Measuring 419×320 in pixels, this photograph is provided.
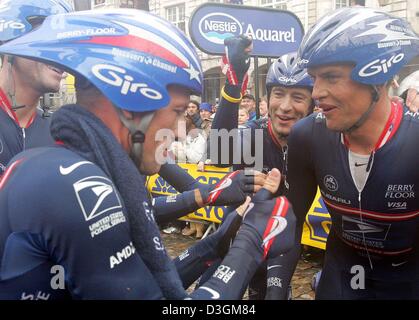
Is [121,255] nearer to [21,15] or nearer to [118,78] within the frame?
[118,78]

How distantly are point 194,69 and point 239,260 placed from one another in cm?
81

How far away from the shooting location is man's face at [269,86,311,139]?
10.9ft

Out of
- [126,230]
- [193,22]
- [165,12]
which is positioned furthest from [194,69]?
[165,12]

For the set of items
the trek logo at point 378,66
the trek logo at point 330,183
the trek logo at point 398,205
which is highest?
the trek logo at point 378,66

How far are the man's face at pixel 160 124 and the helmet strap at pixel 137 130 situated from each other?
0.07 feet

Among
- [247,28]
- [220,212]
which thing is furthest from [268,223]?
[220,212]

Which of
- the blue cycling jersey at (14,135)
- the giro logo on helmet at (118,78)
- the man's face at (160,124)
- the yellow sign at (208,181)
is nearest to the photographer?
the giro logo on helmet at (118,78)

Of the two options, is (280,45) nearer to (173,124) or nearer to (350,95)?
(350,95)

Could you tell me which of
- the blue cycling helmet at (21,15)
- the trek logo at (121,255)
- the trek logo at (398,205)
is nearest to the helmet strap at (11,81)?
the blue cycling helmet at (21,15)

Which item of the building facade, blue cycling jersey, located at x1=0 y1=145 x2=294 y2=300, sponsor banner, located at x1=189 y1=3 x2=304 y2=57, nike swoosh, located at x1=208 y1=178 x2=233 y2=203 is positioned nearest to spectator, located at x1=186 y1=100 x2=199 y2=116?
sponsor banner, located at x1=189 y1=3 x2=304 y2=57

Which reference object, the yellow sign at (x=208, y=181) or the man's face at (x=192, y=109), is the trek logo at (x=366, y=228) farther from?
the man's face at (x=192, y=109)

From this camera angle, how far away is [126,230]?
1.30 m

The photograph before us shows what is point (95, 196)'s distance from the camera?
1234 mm

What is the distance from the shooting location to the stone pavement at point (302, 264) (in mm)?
4926
